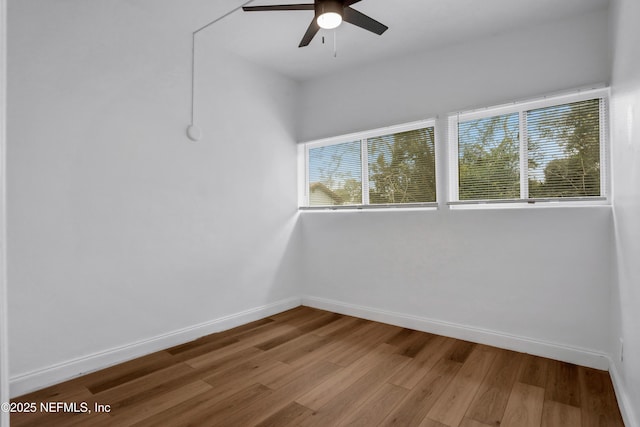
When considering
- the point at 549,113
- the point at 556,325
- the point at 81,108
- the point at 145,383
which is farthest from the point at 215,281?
the point at 549,113

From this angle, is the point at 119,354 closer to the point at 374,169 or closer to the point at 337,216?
the point at 337,216

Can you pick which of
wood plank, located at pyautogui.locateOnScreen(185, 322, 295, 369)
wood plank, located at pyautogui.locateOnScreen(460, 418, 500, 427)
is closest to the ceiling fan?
wood plank, located at pyautogui.locateOnScreen(460, 418, 500, 427)

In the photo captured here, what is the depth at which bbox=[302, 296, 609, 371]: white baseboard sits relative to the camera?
8.01ft

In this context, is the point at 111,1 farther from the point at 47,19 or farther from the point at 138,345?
the point at 138,345

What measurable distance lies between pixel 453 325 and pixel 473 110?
1.91m

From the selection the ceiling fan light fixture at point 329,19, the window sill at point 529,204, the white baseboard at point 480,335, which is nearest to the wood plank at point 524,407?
the white baseboard at point 480,335

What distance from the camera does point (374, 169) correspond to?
3.65 meters

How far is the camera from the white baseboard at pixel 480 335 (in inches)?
96.1

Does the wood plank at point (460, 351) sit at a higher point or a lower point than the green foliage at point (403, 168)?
lower

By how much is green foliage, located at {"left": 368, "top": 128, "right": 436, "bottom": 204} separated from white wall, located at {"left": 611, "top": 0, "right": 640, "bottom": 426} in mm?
1363

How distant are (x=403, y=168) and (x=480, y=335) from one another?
1684 millimetres

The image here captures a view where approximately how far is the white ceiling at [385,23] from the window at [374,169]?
765 mm

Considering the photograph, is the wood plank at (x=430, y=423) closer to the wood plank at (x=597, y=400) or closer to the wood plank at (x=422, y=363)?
the wood plank at (x=422, y=363)

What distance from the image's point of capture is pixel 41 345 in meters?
2.18
